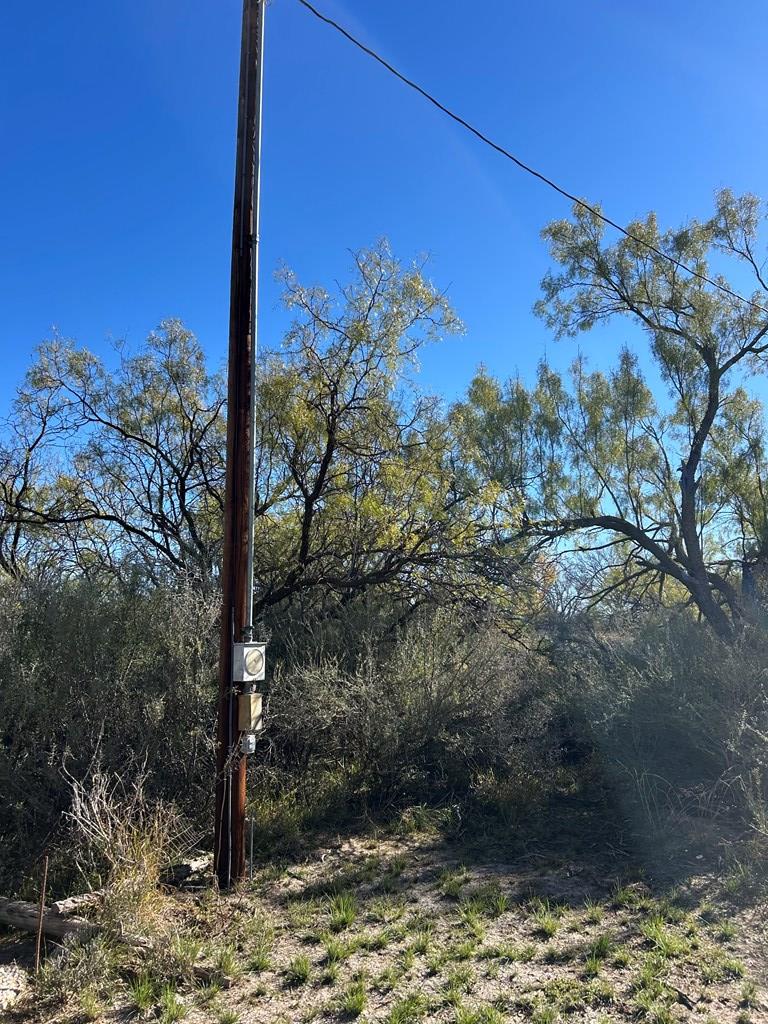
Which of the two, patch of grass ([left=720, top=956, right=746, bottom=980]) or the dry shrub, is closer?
patch of grass ([left=720, top=956, right=746, bottom=980])

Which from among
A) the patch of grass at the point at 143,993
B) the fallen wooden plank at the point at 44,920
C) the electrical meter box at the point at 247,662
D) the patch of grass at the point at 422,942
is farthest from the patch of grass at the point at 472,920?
the fallen wooden plank at the point at 44,920

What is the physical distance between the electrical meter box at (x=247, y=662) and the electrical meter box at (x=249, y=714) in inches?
5.3

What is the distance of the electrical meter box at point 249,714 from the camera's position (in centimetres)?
514

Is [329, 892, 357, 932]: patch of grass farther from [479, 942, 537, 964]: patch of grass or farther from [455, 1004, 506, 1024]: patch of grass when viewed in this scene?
[455, 1004, 506, 1024]: patch of grass

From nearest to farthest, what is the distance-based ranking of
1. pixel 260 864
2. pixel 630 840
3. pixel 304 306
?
pixel 260 864, pixel 630 840, pixel 304 306

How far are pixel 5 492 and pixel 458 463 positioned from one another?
6.96 m

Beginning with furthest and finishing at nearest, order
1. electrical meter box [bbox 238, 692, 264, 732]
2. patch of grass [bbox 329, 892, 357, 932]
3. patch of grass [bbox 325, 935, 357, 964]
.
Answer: electrical meter box [bbox 238, 692, 264, 732] → patch of grass [bbox 329, 892, 357, 932] → patch of grass [bbox 325, 935, 357, 964]

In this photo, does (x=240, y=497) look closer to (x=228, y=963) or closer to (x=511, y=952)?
(x=228, y=963)

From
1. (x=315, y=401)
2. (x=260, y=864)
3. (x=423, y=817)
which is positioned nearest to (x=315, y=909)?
(x=260, y=864)

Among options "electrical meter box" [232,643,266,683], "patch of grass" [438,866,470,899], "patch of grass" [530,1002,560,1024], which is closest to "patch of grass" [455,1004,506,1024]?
"patch of grass" [530,1002,560,1024]

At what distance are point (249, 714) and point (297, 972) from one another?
1685 mm

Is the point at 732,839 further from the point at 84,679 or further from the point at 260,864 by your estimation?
the point at 84,679

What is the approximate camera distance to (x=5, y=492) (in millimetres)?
10727

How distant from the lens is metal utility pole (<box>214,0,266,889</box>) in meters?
5.21
